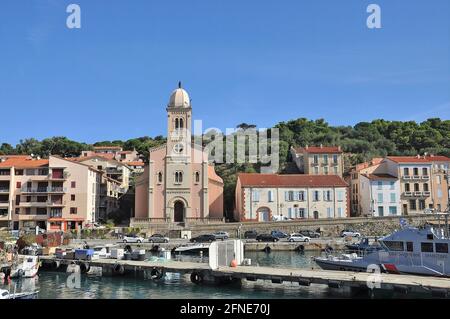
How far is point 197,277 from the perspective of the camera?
1272 inches

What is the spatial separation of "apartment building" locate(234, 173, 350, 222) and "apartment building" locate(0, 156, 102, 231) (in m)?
25.3

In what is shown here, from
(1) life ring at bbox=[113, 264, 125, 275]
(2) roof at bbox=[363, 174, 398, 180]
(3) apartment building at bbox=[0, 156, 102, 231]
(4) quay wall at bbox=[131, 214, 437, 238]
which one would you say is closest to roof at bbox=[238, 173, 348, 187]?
(2) roof at bbox=[363, 174, 398, 180]

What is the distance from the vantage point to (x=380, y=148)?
365 ft

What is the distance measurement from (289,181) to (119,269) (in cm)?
3988

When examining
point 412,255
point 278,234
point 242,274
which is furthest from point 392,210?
point 242,274

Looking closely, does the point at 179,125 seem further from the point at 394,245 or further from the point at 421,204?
the point at 394,245

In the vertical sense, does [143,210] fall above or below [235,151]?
below

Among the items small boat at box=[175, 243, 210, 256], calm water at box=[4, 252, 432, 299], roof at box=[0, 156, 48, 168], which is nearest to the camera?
calm water at box=[4, 252, 432, 299]

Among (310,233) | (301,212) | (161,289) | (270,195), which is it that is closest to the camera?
(161,289)

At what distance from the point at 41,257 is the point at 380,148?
89562 mm

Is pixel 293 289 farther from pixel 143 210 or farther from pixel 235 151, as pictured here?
pixel 235 151

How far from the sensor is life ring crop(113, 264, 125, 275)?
Answer: 3697cm

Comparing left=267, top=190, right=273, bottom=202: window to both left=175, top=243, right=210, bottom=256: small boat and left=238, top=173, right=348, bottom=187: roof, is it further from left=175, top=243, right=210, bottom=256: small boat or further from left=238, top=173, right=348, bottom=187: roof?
left=175, top=243, right=210, bottom=256: small boat
